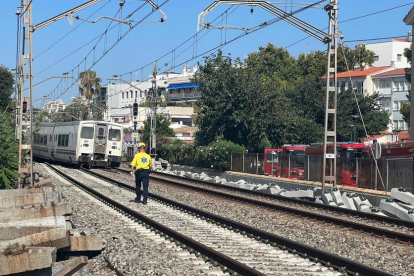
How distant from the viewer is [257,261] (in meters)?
11.0

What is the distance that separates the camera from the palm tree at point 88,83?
104 m

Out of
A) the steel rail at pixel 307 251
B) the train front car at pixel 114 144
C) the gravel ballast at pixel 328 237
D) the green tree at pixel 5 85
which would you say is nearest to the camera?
the steel rail at pixel 307 251

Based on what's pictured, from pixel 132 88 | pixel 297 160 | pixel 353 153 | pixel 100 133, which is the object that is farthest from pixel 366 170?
pixel 132 88

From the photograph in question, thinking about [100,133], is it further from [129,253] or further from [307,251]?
[307,251]

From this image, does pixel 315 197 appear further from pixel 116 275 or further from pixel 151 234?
pixel 116 275

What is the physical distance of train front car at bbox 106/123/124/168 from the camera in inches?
1771

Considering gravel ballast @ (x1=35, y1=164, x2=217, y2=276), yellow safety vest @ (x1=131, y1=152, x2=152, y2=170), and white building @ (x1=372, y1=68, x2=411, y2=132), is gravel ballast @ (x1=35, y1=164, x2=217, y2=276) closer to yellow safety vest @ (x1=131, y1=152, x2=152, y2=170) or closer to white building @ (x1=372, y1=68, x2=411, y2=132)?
yellow safety vest @ (x1=131, y1=152, x2=152, y2=170)

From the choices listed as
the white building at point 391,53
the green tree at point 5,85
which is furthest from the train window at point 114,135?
the white building at point 391,53

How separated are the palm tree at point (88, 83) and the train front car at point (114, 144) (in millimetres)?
59662

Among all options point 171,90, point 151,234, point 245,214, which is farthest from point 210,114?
point 171,90

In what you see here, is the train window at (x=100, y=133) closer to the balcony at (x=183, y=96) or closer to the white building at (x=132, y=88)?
the balcony at (x=183, y=96)

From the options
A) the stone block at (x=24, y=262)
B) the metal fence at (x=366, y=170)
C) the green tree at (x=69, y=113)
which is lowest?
the stone block at (x=24, y=262)

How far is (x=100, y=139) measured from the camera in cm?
4481

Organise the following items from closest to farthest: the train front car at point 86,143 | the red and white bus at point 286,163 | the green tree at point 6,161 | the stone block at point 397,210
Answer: the stone block at point 397,210, the green tree at point 6,161, the red and white bus at point 286,163, the train front car at point 86,143
